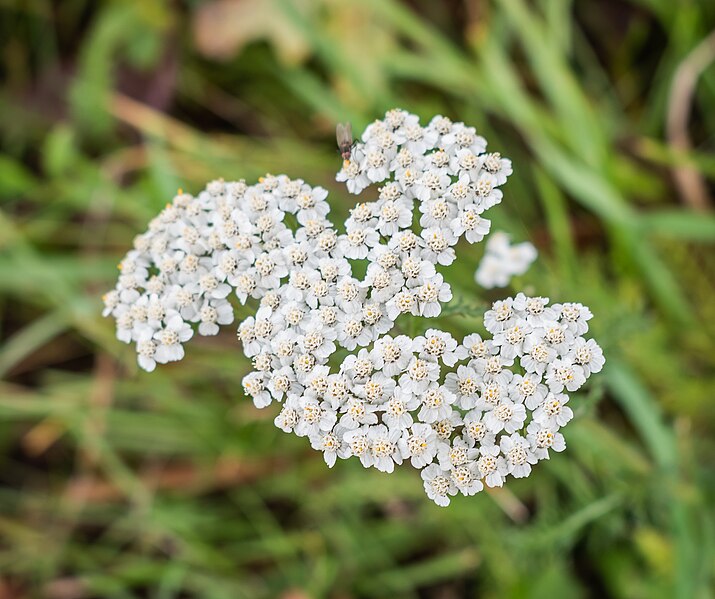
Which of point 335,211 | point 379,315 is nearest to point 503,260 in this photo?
point 335,211

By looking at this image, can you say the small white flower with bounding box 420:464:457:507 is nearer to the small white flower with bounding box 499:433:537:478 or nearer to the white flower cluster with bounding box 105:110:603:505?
the white flower cluster with bounding box 105:110:603:505

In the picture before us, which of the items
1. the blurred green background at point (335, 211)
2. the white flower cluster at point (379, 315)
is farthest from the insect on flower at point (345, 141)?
the blurred green background at point (335, 211)

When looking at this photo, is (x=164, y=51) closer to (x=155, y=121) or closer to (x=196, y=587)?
(x=155, y=121)

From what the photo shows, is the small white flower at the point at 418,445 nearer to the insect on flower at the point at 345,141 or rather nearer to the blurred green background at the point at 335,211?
the insect on flower at the point at 345,141

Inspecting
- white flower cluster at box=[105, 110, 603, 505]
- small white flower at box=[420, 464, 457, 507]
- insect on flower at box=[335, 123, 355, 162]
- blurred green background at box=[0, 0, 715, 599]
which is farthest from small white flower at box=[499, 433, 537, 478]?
blurred green background at box=[0, 0, 715, 599]

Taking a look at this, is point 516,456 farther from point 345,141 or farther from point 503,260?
point 503,260

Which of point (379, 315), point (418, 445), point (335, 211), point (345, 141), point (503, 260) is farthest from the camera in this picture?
point (335, 211)
